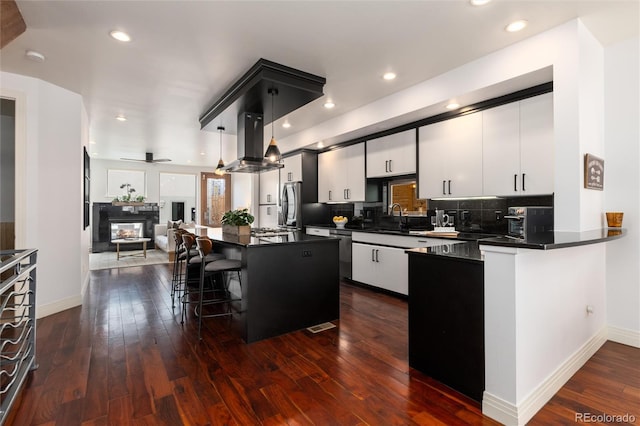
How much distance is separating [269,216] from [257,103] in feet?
12.8

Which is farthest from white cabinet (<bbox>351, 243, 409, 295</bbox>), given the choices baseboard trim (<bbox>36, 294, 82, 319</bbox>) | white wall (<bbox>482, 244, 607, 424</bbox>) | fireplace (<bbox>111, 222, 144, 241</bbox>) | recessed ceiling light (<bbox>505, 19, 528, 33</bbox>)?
fireplace (<bbox>111, 222, 144, 241</bbox>)

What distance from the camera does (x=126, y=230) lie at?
8844 millimetres

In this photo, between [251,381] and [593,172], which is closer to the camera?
[251,381]

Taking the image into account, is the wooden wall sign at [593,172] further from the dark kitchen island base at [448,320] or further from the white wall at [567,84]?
the dark kitchen island base at [448,320]

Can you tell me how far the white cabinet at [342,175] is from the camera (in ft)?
17.1

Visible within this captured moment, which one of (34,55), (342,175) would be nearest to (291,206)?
(342,175)

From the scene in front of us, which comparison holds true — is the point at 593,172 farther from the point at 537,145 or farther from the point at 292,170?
the point at 292,170

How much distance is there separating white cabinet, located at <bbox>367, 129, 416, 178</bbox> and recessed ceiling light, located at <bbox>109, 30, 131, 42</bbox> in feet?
11.0

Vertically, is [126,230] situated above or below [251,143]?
below

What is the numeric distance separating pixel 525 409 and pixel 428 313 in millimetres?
713

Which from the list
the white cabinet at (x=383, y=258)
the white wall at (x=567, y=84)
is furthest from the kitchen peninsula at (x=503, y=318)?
the white cabinet at (x=383, y=258)

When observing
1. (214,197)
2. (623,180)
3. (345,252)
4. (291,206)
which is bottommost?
(345,252)

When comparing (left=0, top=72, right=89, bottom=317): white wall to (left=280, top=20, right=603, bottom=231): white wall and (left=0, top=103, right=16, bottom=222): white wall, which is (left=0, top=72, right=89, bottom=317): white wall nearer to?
(left=0, top=103, right=16, bottom=222): white wall

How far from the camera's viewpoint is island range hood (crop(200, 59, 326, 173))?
3176mm
